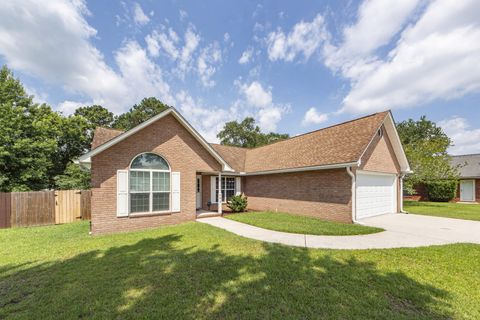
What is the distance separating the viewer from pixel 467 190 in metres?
22.5

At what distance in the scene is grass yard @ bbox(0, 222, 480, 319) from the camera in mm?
3305

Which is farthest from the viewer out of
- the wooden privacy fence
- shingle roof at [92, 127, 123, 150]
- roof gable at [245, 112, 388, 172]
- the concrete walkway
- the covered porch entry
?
the covered porch entry

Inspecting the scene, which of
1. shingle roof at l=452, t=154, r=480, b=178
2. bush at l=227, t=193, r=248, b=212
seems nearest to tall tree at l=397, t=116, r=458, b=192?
shingle roof at l=452, t=154, r=480, b=178

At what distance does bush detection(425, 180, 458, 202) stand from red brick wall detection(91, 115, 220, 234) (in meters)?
24.6

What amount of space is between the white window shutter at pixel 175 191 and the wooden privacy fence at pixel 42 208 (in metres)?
6.04

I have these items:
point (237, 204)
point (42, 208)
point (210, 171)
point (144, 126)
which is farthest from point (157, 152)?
point (42, 208)

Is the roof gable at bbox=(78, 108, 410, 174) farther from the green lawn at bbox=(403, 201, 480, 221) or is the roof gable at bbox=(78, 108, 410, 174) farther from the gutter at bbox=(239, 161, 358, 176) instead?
the green lawn at bbox=(403, 201, 480, 221)

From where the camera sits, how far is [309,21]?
10180 millimetres

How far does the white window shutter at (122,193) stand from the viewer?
29.3 feet

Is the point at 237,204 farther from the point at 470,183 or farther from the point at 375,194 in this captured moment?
the point at 470,183

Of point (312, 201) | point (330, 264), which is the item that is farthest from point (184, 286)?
point (312, 201)

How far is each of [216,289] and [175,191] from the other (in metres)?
7.02

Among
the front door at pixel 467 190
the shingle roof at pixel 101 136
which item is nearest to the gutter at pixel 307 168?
the shingle roof at pixel 101 136

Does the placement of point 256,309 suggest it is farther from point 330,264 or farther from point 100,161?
point 100,161
